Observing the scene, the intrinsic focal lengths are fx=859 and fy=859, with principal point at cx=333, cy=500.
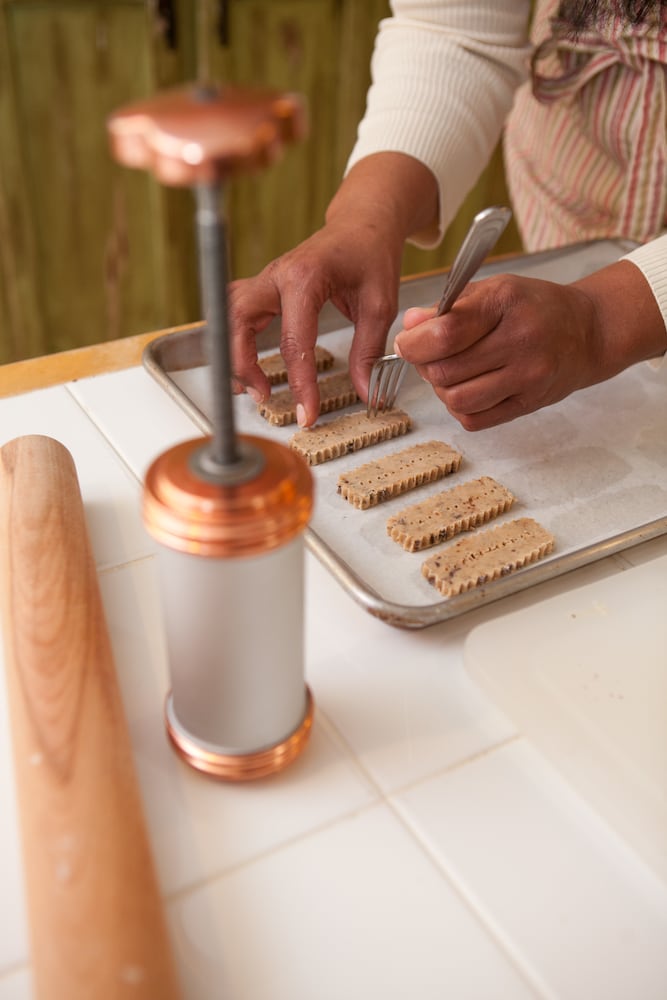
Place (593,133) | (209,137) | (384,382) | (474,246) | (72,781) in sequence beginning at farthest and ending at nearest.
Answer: (593,133) < (384,382) < (474,246) < (72,781) < (209,137)

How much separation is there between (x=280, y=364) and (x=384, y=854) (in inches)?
24.8

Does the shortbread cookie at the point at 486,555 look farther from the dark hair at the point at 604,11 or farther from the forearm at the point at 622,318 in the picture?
the dark hair at the point at 604,11

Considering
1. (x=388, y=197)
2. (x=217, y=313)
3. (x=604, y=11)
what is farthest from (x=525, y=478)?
(x=604, y=11)

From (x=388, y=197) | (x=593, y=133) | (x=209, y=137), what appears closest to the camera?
(x=209, y=137)

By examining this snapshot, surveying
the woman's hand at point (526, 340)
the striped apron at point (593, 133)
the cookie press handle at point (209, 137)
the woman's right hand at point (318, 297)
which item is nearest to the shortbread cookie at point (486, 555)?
the woman's hand at point (526, 340)

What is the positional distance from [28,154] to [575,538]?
5.50 ft

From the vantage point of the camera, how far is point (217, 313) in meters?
0.39

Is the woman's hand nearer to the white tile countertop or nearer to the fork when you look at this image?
the fork

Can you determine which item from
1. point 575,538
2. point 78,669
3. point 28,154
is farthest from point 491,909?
point 28,154

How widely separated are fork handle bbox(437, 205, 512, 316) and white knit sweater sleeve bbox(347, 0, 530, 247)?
0.43 m

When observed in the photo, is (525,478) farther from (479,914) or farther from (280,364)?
(479,914)

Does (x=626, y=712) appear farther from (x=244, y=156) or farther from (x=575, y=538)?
(x=244, y=156)

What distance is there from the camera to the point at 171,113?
340 millimetres

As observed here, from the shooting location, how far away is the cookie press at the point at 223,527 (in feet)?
1.11
